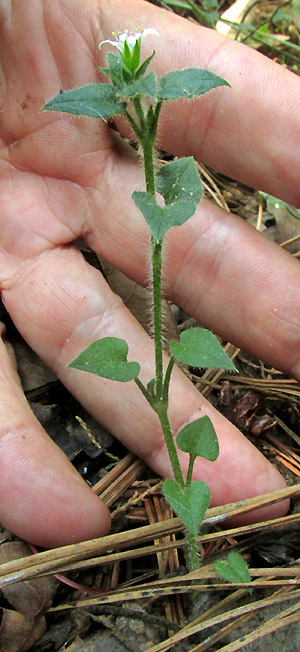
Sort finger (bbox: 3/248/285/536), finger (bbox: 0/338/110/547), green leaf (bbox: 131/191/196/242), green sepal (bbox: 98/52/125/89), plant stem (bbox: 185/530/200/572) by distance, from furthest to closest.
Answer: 1. finger (bbox: 3/248/285/536)
2. finger (bbox: 0/338/110/547)
3. plant stem (bbox: 185/530/200/572)
4. green sepal (bbox: 98/52/125/89)
5. green leaf (bbox: 131/191/196/242)

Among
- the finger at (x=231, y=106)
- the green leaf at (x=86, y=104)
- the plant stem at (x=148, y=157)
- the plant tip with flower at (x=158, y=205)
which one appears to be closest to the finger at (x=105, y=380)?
the plant tip with flower at (x=158, y=205)

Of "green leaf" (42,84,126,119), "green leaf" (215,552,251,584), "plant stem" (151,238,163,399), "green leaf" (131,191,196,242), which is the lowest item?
"green leaf" (215,552,251,584)

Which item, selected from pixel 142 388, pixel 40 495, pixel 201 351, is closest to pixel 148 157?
pixel 201 351

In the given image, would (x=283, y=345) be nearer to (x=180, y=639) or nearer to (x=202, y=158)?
(x=202, y=158)

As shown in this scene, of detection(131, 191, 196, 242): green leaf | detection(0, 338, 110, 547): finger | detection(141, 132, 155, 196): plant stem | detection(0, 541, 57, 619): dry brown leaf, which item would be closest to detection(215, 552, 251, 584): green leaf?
detection(0, 338, 110, 547): finger

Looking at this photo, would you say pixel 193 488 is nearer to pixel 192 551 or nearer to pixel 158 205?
pixel 192 551

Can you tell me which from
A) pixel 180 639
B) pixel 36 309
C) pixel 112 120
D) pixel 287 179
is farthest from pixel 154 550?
pixel 112 120

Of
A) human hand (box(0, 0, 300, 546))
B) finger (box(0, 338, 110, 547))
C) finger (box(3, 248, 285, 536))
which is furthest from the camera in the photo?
human hand (box(0, 0, 300, 546))

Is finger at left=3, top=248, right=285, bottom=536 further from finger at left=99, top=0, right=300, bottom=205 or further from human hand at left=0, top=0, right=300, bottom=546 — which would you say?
finger at left=99, top=0, right=300, bottom=205
